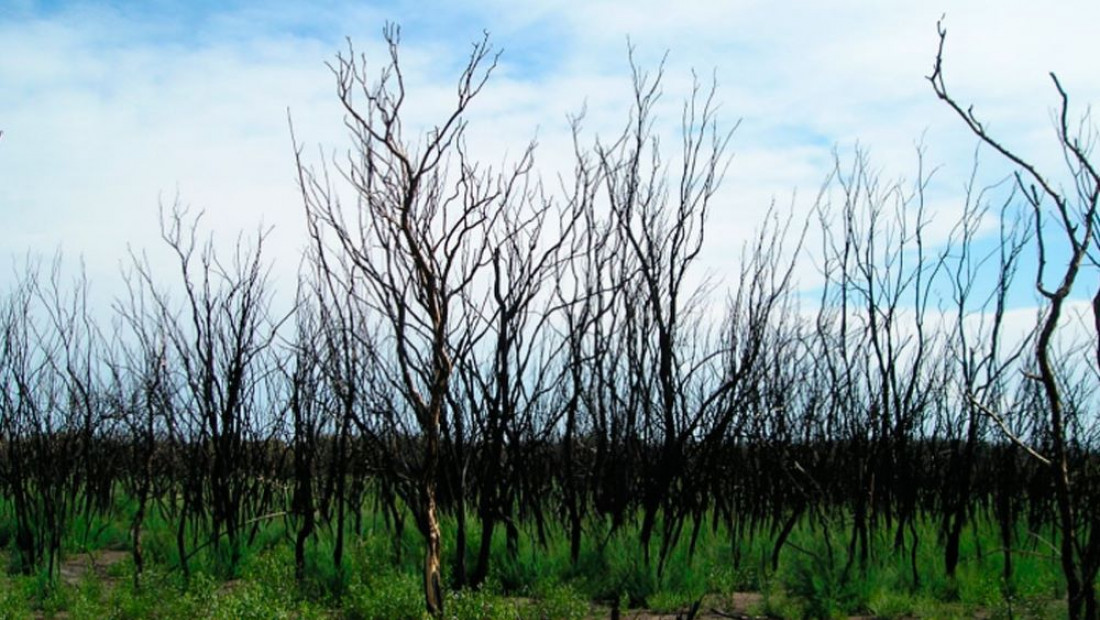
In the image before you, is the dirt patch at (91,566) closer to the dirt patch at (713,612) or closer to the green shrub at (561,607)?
the green shrub at (561,607)

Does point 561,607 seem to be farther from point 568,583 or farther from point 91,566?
point 91,566

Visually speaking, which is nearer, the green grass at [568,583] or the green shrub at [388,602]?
the green shrub at [388,602]

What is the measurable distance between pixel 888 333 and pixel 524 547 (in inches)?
116

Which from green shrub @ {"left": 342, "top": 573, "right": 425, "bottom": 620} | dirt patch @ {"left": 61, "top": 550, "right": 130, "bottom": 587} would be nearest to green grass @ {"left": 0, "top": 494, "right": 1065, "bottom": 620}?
green shrub @ {"left": 342, "top": 573, "right": 425, "bottom": 620}

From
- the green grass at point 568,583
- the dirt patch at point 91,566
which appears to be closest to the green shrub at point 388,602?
the green grass at point 568,583

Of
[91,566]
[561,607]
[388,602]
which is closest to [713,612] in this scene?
[561,607]

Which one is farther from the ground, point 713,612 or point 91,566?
point 91,566

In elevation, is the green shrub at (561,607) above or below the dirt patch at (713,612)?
above

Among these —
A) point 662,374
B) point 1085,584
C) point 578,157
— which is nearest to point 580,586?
point 662,374

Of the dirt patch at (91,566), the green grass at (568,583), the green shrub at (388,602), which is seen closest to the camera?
the green shrub at (388,602)

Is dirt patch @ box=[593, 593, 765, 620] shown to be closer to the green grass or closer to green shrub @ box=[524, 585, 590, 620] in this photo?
the green grass

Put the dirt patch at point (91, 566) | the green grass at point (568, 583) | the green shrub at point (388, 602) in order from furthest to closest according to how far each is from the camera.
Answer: the dirt patch at point (91, 566)
the green grass at point (568, 583)
the green shrub at point (388, 602)

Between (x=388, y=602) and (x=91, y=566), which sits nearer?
(x=388, y=602)

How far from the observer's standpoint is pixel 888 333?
7457 mm
